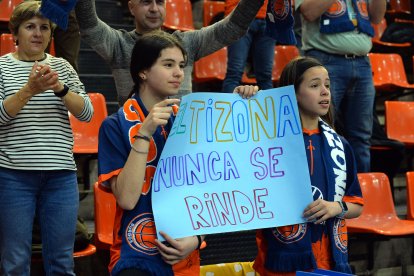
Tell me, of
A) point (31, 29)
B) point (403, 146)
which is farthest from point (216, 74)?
point (31, 29)

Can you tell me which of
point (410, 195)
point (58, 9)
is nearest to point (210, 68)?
point (410, 195)

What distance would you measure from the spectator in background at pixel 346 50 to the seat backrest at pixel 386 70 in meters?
1.62

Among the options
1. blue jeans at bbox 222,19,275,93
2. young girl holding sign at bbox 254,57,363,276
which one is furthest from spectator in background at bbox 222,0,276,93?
young girl holding sign at bbox 254,57,363,276

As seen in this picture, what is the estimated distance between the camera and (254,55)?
16.3 feet

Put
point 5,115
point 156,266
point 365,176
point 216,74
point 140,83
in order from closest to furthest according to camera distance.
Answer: point 156,266
point 140,83
point 5,115
point 365,176
point 216,74

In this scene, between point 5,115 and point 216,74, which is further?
point 216,74

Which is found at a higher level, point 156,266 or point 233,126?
point 233,126

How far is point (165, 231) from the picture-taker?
2.03 m

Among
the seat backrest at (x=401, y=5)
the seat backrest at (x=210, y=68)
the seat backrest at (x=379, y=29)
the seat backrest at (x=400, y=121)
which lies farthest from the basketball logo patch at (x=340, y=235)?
the seat backrest at (x=401, y=5)

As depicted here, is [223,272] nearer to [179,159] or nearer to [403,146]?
[179,159]

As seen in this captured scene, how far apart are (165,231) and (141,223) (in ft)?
0.22

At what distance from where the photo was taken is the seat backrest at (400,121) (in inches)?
206

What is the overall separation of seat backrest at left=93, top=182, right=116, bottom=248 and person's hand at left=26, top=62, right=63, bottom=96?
0.81 metres

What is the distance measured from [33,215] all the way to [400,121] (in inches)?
125
